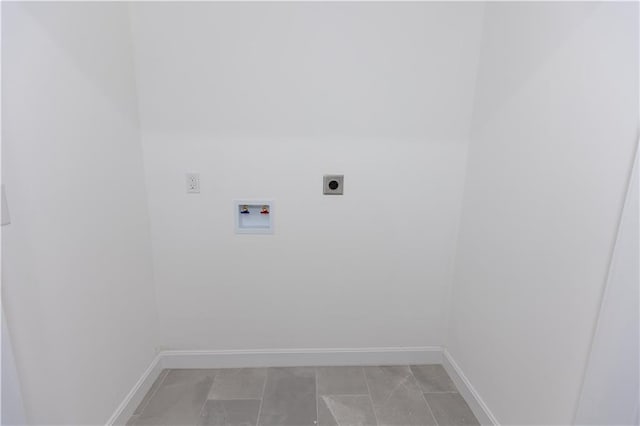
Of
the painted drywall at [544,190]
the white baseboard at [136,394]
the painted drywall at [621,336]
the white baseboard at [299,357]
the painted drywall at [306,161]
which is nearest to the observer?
the painted drywall at [621,336]

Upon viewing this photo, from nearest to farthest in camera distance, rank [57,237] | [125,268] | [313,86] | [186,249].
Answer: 1. [57,237]
2. [125,268]
3. [313,86]
4. [186,249]

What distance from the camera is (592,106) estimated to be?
0.95 meters

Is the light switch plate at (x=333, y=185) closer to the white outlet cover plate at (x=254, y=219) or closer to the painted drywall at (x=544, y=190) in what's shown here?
the white outlet cover plate at (x=254, y=219)

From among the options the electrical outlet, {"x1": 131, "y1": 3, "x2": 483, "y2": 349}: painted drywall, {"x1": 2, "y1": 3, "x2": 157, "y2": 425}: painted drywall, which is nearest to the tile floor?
{"x1": 131, "y1": 3, "x2": 483, "y2": 349}: painted drywall

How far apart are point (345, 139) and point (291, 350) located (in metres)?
1.43

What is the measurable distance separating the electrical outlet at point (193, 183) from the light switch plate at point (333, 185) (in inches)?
29.3

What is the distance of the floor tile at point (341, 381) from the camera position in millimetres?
1695

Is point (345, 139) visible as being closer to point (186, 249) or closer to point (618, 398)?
point (186, 249)

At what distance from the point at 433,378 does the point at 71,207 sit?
7.11 ft

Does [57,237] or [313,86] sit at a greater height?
[313,86]

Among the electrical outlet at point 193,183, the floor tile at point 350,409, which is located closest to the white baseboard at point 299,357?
the floor tile at point 350,409

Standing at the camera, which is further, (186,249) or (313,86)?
(186,249)

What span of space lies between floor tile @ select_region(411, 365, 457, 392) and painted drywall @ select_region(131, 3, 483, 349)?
186mm

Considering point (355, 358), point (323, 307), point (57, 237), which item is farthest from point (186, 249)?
point (355, 358)
